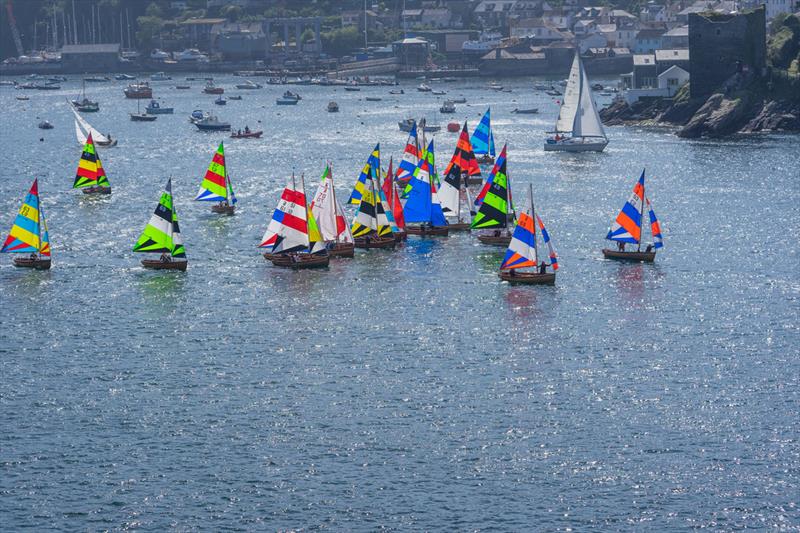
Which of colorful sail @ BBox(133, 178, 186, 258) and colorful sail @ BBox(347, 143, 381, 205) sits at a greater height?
colorful sail @ BBox(347, 143, 381, 205)

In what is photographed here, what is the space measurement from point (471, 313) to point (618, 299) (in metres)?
8.72

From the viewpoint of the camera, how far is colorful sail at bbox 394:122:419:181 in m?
108

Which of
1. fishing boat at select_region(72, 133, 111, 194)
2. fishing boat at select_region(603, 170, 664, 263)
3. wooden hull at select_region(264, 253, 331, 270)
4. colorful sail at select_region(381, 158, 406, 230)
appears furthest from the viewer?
fishing boat at select_region(72, 133, 111, 194)

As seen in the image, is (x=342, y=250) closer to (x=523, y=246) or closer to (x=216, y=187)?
(x=523, y=246)

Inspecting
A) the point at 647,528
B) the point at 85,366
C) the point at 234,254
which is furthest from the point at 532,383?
the point at 234,254

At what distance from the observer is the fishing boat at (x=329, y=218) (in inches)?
3529

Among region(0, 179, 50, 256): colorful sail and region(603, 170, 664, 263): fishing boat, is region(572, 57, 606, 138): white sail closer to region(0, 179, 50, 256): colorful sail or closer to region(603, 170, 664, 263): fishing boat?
region(603, 170, 664, 263): fishing boat

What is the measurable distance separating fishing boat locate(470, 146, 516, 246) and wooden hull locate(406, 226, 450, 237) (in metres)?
2.42

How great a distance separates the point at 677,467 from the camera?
54438 millimetres

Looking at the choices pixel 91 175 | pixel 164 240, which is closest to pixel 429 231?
pixel 164 240

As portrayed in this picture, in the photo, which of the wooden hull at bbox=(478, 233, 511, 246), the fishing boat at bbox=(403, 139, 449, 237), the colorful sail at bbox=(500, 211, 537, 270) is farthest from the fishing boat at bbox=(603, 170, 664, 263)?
the fishing boat at bbox=(403, 139, 449, 237)

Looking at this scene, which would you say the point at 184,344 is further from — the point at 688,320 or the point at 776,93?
the point at 776,93

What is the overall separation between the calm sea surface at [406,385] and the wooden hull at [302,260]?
0.94m

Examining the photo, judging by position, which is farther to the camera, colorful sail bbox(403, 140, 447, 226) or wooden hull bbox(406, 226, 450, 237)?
wooden hull bbox(406, 226, 450, 237)
